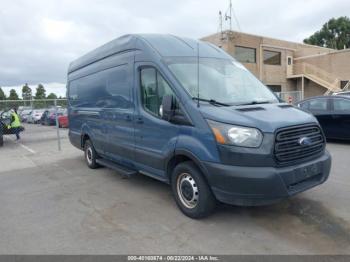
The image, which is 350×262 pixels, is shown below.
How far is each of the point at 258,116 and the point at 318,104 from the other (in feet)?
24.5

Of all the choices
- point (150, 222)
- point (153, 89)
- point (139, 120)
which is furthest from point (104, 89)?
point (150, 222)

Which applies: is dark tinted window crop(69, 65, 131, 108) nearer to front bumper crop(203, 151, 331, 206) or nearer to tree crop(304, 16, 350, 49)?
front bumper crop(203, 151, 331, 206)

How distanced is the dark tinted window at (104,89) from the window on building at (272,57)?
24903mm

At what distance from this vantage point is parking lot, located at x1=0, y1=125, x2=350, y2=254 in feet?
12.1

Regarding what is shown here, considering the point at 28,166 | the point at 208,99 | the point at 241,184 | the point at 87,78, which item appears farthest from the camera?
the point at 28,166

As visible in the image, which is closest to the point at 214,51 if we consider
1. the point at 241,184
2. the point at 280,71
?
the point at 241,184

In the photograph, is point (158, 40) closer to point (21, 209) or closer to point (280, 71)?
point (21, 209)

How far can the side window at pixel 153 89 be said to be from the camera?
472 cm

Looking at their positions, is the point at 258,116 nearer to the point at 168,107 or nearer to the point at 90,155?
the point at 168,107

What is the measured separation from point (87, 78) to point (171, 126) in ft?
12.7

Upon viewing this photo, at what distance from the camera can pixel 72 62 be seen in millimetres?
8930

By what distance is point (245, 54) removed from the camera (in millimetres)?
28641

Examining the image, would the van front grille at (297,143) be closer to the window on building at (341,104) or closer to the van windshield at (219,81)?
the van windshield at (219,81)

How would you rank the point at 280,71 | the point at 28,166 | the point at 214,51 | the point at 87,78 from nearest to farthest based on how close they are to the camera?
the point at 214,51, the point at 87,78, the point at 28,166, the point at 280,71
